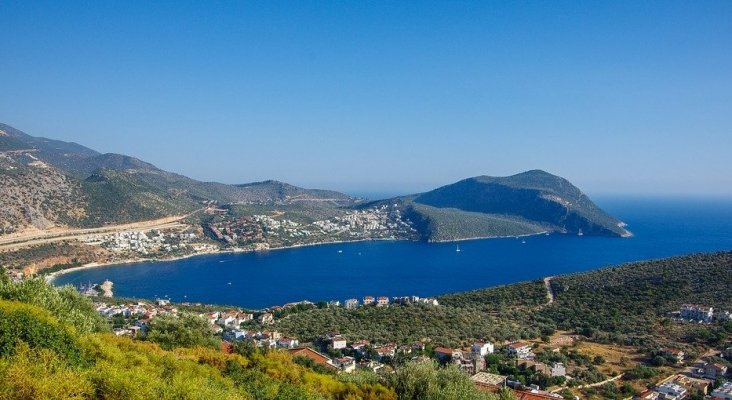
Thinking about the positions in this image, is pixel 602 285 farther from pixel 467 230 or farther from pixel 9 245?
pixel 467 230

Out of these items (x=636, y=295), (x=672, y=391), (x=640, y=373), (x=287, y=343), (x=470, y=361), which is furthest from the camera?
(x=636, y=295)

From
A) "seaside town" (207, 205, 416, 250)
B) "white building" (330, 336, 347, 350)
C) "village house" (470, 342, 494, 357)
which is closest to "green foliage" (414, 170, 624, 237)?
"seaside town" (207, 205, 416, 250)

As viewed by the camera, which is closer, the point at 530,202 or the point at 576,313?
the point at 576,313

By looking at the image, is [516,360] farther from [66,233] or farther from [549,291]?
[66,233]

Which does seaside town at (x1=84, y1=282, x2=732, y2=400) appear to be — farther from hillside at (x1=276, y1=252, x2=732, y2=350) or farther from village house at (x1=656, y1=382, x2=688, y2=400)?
hillside at (x1=276, y1=252, x2=732, y2=350)

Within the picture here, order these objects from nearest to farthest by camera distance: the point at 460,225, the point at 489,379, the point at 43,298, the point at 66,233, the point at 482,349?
the point at 43,298 < the point at 489,379 < the point at 482,349 < the point at 66,233 < the point at 460,225

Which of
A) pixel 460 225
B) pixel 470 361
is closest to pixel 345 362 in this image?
pixel 470 361

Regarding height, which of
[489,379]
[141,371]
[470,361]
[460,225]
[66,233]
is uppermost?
[141,371]

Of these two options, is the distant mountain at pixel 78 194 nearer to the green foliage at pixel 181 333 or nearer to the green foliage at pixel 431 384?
the green foliage at pixel 181 333
